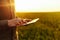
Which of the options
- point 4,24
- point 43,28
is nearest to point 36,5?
point 43,28

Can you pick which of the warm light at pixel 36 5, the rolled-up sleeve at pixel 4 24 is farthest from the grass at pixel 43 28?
the rolled-up sleeve at pixel 4 24

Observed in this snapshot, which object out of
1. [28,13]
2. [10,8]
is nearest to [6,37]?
[10,8]

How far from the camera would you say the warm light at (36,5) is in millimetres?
1076

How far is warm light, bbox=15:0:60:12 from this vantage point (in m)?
1.08

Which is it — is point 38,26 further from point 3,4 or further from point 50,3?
point 3,4

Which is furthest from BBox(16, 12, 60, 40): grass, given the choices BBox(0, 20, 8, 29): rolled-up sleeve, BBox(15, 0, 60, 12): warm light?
BBox(0, 20, 8, 29): rolled-up sleeve

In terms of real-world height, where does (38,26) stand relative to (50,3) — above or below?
below

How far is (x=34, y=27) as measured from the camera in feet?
3.40

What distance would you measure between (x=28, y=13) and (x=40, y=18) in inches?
4.3

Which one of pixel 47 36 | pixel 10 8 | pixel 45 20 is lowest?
pixel 47 36

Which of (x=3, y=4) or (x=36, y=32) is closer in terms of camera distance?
(x=3, y=4)

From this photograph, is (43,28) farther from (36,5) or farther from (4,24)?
(4,24)

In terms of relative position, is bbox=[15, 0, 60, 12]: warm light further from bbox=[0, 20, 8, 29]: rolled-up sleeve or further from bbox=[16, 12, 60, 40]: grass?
bbox=[0, 20, 8, 29]: rolled-up sleeve

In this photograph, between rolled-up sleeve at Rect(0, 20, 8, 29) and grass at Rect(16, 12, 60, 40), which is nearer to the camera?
rolled-up sleeve at Rect(0, 20, 8, 29)
